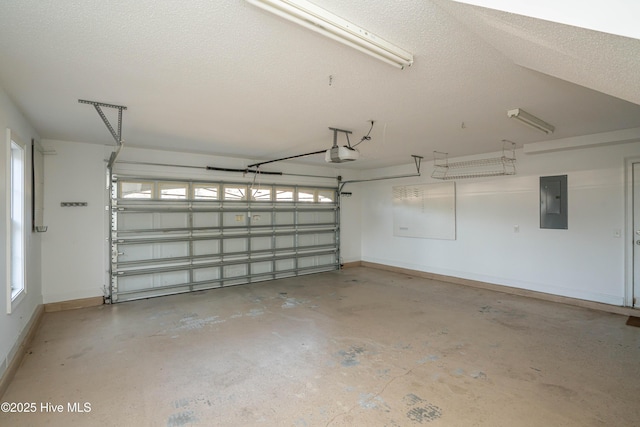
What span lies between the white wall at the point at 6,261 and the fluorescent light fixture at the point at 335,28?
2.71 meters

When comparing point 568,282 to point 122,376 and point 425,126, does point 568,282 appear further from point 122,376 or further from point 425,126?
point 122,376

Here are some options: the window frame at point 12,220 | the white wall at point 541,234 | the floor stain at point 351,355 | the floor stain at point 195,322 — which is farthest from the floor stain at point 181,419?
the white wall at point 541,234

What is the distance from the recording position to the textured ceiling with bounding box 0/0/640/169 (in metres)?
1.61

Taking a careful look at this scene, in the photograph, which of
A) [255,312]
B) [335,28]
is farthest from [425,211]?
[335,28]

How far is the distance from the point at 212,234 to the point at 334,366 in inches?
156

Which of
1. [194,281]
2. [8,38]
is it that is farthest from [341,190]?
[8,38]

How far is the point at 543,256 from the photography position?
511 cm

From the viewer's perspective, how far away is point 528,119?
3404mm

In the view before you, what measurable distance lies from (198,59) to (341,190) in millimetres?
5935

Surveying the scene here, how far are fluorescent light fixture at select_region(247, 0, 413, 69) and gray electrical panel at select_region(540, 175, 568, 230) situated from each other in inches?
169

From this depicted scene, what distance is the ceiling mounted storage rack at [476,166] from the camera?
5.39 meters

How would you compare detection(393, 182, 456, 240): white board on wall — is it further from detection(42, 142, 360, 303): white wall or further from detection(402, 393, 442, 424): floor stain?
detection(42, 142, 360, 303): white wall

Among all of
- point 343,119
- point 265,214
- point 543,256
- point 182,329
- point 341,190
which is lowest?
point 182,329

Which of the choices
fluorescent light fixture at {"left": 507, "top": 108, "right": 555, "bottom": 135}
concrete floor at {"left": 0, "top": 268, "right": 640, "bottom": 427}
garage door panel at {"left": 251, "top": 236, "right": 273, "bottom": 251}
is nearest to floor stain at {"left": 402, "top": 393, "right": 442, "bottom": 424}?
concrete floor at {"left": 0, "top": 268, "right": 640, "bottom": 427}
